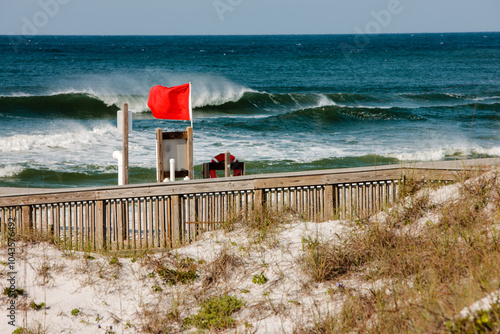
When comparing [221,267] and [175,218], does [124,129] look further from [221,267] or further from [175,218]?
[221,267]

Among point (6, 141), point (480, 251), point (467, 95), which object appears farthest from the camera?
point (467, 95)

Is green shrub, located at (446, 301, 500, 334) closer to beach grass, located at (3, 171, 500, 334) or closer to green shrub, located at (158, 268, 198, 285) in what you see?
beach grass, located at (3, 171, 500, 334)

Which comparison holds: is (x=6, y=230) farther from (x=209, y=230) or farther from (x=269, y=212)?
(x=269, y=212)

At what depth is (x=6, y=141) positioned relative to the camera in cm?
1883

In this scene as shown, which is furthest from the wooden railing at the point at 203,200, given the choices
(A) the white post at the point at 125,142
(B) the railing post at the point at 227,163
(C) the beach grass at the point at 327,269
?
(B) the railing post at the point at 227,163

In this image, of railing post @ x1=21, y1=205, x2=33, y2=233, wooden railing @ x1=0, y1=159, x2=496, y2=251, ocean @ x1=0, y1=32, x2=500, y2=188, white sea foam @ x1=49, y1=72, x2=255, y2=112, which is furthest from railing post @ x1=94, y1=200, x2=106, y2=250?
white sea foam @ x1=49, y1=72, x2=255, y2=112

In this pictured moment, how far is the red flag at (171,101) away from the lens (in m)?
9.06

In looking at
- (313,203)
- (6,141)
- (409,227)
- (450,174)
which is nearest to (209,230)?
(313,203)

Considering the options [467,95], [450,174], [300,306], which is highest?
[467,95]

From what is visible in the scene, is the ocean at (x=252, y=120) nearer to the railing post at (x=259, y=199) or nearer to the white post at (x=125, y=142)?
the railing post at (x=259, y=199)

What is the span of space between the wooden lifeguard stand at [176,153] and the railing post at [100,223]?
1.55 meters

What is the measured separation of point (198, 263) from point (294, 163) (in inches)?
407

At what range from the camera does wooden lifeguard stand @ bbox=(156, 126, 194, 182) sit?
28.5ft

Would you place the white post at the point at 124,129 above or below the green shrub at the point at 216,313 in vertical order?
above
